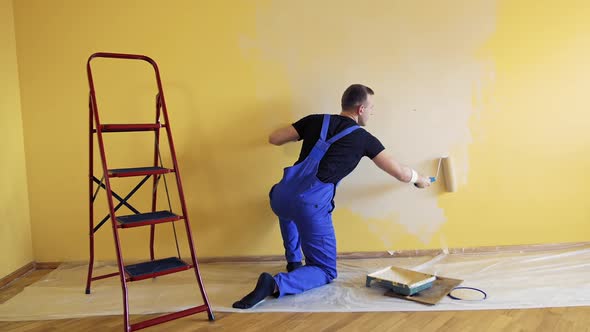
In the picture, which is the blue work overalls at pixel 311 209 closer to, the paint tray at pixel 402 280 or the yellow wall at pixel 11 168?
the paint tray at pixel 402 280

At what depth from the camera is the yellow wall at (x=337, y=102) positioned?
2.89m

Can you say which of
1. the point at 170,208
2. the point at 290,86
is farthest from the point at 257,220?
the point at 290,86

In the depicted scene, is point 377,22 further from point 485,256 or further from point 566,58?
point 485,256

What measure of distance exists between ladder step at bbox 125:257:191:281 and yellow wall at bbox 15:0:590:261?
0.80m

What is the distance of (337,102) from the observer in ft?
9.69

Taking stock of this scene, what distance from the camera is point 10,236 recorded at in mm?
2873

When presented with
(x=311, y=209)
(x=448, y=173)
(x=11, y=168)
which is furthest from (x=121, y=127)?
(x=448, y=173)

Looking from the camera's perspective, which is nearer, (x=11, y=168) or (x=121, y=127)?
(x=121, y=127)

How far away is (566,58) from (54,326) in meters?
3.35

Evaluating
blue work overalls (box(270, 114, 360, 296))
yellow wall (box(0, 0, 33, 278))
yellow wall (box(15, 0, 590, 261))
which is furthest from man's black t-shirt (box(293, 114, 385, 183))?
yellow wall (box(0, 0, 33, 278))

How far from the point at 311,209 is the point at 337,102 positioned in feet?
2.72

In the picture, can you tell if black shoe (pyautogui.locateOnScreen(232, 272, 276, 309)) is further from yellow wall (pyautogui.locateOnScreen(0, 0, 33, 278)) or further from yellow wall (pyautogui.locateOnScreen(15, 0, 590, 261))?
yellow wall (pyautogui.locateOnScreen(0, 0, 33, 278))

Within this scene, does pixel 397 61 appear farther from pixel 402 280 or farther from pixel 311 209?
pixel 402 280

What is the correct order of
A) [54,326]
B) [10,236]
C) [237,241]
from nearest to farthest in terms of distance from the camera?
[54,326]
[10,236]
[237,241]
